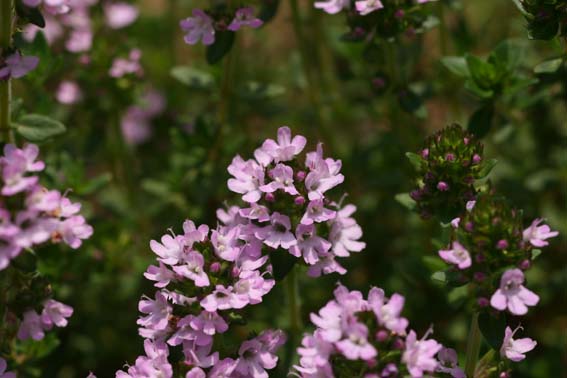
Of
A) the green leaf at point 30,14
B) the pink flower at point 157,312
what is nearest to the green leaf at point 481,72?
the pink flower at point 157,312

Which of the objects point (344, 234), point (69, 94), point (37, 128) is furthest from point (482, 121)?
point (69, 94)

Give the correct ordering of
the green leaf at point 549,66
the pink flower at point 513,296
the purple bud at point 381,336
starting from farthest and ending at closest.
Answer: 1. the green leaf at point 549,66
2. the pink flower at point 513,296
3. the purple bud at point 381,336

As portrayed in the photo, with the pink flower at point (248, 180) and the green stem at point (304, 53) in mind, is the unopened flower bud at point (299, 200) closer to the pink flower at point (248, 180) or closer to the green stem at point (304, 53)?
the pink flower at point (248, 180)

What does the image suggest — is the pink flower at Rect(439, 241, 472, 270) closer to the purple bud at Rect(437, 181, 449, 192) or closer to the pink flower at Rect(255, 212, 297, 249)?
the purple bud at Rect(437, 181, 449, 192)

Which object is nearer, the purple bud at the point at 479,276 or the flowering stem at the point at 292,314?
the purple bud at the point at 479,276

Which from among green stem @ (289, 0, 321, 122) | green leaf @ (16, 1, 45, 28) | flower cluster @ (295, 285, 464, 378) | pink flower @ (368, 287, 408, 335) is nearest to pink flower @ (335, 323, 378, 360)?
flower cluster @ (295, 285, 464, 378)

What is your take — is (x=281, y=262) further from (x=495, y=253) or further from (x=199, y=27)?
(x=199, y=27)

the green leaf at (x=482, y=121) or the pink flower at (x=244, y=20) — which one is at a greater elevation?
the pink flower at (x=244, y=20)

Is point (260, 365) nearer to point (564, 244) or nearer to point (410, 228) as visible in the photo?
point (410, 228)
